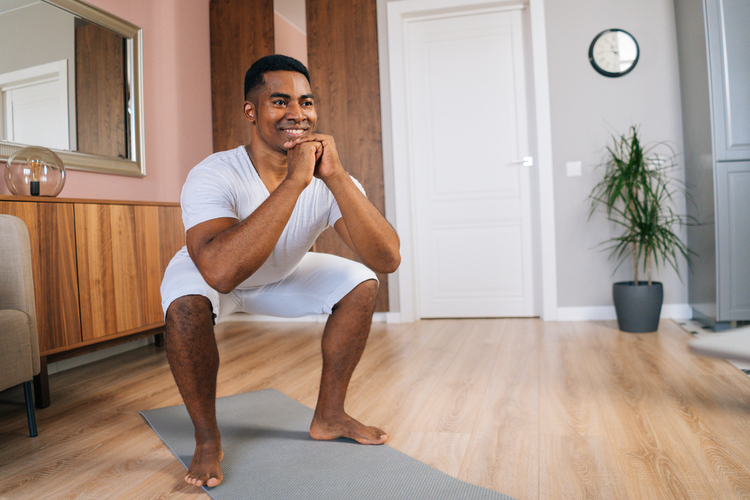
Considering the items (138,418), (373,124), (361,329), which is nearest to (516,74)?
(373,124)

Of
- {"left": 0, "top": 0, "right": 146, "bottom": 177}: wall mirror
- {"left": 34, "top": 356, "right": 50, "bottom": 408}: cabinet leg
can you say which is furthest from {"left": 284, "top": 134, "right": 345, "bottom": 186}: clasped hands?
{"left": 0, "top": 0, "right": 146, "bottom": 177}: wall mirror

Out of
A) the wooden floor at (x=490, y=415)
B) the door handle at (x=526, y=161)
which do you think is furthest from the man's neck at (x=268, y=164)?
the door handle at (x=526, y=161)

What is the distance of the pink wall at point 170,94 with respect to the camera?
3.18 metres

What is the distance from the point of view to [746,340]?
2.00ft

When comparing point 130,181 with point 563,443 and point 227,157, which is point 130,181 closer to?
point 227,157

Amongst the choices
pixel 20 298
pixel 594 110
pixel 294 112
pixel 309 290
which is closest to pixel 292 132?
pixel 294 112

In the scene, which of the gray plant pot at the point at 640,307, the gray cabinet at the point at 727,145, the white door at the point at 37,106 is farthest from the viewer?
the gray plant pot at the point at 640,307

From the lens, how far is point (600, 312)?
339 cm

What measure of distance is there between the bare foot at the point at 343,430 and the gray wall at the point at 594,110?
2.27m

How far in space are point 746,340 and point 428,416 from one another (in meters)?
1.23

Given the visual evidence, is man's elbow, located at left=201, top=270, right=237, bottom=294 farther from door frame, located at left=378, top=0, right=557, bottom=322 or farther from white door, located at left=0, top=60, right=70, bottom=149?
door frame, located at left=378, top=0, right=557, bottom=322

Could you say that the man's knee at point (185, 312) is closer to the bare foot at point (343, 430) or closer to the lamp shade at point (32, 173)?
the bare foot at point (343, 430)

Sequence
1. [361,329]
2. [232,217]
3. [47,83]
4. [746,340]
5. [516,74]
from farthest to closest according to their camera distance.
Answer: [516,74] < [47,83] < [361,329] < [232,217] < [746,340]

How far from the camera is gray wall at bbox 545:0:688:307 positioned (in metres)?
3.26
